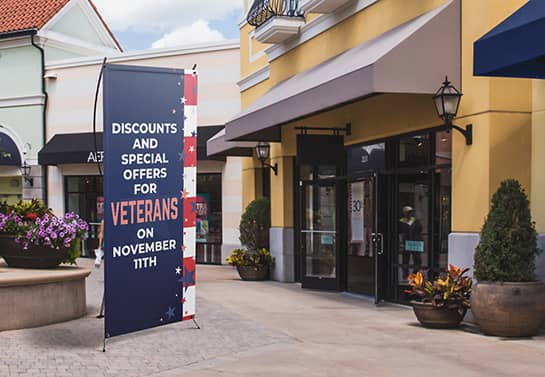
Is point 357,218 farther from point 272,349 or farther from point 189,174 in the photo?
point 272,349

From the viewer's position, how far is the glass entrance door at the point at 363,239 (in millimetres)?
12258

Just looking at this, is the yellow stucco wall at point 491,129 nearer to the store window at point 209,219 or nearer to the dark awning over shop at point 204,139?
the dark awning over shop at point 204,139

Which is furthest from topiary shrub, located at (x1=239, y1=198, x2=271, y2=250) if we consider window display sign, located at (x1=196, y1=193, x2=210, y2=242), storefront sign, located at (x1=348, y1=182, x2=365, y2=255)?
Result: window display sign, located at (x1=196, y1=193, x2=210, y2=242)

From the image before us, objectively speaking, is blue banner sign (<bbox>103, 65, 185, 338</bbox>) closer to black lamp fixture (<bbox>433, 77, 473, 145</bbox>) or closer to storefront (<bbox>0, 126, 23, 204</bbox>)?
black lamp fixture (<bbox>433, 77, 473, 145</bbox>)

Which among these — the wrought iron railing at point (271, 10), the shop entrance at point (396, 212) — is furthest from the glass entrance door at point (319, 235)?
the wrought iron railing at point (271, 10)

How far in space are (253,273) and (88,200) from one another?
916cm

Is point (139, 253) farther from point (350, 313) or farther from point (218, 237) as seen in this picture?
point (218, 237)

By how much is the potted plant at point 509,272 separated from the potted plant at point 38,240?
5111mm

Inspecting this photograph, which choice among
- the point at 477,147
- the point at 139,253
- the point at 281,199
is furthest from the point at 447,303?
the point at 281,199

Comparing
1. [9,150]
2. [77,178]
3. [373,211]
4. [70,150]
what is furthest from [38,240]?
[9,150]

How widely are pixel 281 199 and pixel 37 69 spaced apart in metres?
11.7

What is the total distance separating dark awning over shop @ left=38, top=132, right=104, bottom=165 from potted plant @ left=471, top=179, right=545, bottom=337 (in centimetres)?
1570

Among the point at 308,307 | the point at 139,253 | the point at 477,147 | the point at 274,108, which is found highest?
the point at 274,108

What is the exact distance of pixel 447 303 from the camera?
9266 mm
